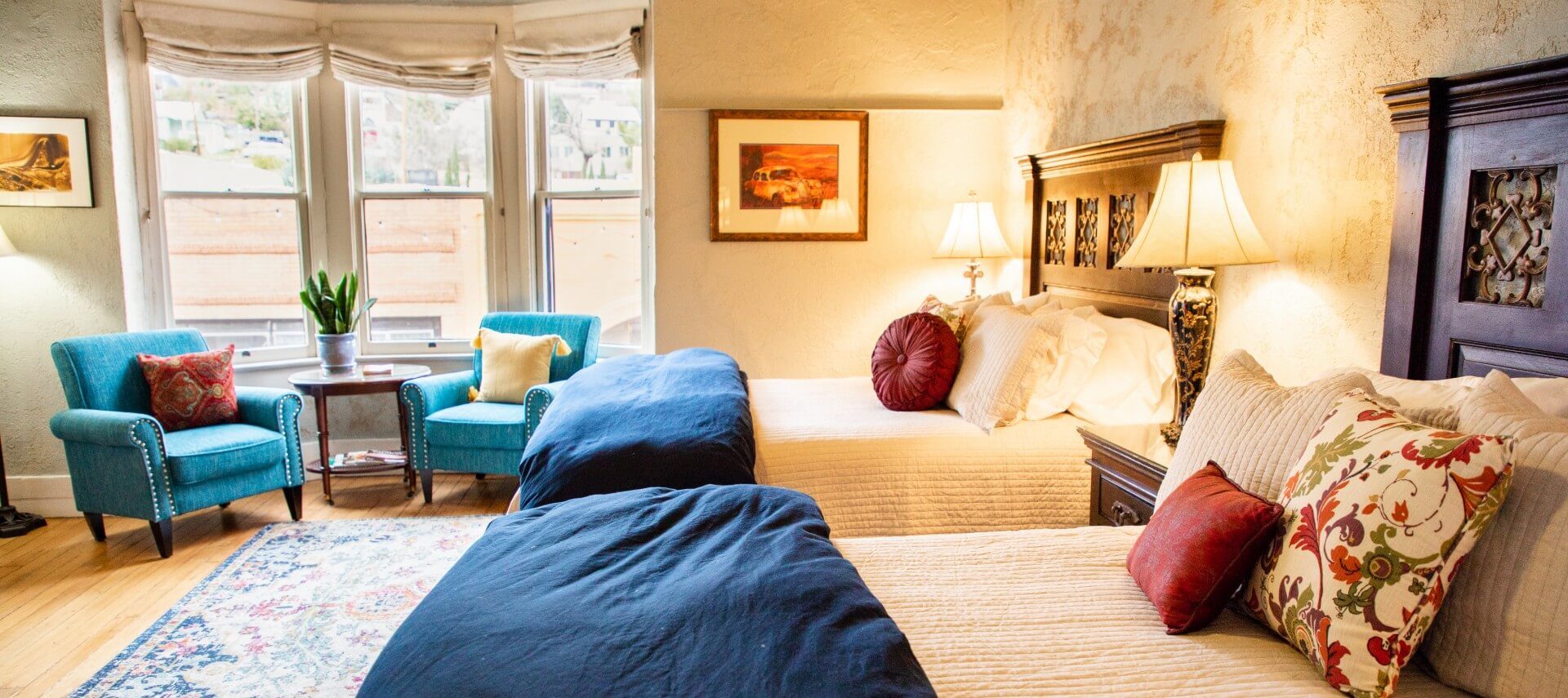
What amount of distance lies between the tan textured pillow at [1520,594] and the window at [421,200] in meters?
4.87

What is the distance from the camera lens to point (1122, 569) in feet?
5.89

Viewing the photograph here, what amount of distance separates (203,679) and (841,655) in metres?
2.36

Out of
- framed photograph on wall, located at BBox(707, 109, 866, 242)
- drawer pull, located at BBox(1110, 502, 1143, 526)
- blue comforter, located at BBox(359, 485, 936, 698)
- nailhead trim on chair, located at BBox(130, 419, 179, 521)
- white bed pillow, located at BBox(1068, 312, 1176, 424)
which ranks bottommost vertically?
nailhead trim on chair, located at BBox(130, 419, 179, 521)

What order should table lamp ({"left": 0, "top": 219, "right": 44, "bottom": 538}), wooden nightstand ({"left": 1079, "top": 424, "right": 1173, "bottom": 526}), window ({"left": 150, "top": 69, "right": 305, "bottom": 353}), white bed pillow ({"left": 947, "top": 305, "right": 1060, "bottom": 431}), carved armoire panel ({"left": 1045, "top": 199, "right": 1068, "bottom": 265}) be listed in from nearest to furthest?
wooden nightstand ({"left": 1079, "top": 424, "right": 1173, "bottom": 526}), white bed pillow ({"left": 947, "top": 305, "right": 1060, "bottom": 431}), carved armoire panel ({"left": 1045, "top": 199, "right": 1068, "bottom": 265}), table lamp ({"left": 0, "top": 219, "right": 44, "bottom": 538}), window ({"left": 150, "top": 69, "right": 305, "bottom": 353})

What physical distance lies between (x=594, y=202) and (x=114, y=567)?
276 cm

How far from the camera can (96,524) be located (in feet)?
13.1

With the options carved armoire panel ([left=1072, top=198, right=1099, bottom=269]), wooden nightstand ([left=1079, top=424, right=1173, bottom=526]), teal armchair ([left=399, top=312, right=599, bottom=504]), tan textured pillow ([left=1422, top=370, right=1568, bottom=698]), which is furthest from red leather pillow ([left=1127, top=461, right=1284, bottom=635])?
teal armchair ([left=399, top=312, right=599, bottom=504])

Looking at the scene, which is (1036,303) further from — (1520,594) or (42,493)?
(42,493)

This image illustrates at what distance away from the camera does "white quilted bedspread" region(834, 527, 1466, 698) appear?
1.37 m

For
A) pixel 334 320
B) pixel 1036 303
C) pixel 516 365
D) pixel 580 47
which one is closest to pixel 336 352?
pixel 334 320

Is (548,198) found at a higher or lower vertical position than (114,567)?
higher

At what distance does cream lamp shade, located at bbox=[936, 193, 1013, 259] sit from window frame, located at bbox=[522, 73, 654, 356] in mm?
Answer: 1681

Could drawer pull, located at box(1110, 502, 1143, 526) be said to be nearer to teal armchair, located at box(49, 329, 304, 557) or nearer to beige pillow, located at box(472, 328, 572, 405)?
beige pillow, located at box(472, 328, 572, 405)

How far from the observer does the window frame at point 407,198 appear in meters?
5.19
